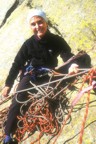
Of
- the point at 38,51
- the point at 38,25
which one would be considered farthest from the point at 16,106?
the point at 38,25

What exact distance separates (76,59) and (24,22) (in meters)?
2.47

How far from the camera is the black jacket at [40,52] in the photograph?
604cm

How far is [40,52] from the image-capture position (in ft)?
19.9

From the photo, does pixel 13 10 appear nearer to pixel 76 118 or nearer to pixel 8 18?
pixel 8 18

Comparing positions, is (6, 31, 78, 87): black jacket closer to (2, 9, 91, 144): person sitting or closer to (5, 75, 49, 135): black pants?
(2, 9, 91, 144): person sitting

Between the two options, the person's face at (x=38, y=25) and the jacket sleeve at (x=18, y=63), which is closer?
the person's face at (x=38, y=25)

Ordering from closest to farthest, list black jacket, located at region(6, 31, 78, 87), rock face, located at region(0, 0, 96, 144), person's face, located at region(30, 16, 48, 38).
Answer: person's face, located at region(30, 16, 48, 38) < black jacket, located at region(6, 31, 78, 87) < rock face, located at region(0, 0, 96, 144)

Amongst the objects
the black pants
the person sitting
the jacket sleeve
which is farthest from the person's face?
the black pants

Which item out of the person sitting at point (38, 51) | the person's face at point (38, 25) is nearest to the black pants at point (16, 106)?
the person sitting at point (38, 51)

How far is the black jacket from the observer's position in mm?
6035

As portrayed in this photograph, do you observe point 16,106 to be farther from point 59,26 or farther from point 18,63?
point 59,26

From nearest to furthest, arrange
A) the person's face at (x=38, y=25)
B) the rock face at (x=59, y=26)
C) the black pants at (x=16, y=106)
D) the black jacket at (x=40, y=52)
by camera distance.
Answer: the black pants at (x=16, y=106)
the person's face at (x=38, y=25)
the black jacket at (x=40, y=52)
the rock face at (x=59, y=26)

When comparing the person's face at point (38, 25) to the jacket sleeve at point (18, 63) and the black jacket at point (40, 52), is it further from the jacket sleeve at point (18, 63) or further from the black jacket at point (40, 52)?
the jacket sleeve at point (18, 63)

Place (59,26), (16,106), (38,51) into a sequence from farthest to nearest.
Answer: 1. (59,26)
2. (38,51)
3. (16,106)
